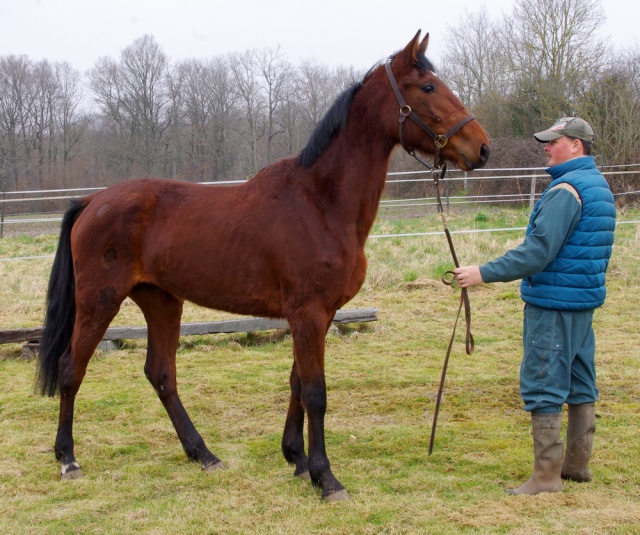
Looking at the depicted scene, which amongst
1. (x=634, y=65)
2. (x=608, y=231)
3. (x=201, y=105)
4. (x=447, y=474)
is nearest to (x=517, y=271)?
(x=608, y=231)

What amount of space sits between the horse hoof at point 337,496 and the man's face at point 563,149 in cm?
224

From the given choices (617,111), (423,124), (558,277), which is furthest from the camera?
(617,111)

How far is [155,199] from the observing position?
13.7 ft

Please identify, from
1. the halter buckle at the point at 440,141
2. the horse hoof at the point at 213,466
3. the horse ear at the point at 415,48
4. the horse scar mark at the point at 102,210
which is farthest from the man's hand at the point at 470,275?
the horse scar mark at the point at 102,210

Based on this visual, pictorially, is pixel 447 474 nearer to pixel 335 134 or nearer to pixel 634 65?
pixel 335 134

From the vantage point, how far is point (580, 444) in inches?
140

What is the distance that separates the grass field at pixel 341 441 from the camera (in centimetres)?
321

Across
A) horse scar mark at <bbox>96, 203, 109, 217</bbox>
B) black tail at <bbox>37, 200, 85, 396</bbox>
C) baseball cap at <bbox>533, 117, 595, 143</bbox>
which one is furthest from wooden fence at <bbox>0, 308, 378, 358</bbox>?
baseball cap at <bbox>533, 117, 595, 143</bbox>

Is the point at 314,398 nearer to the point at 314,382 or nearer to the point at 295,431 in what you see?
the point at 314,382

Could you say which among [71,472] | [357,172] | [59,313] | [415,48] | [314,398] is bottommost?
[71,472]

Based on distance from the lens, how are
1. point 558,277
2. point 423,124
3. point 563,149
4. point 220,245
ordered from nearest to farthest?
1. point 558,277
2. point 563,149
3. point 423,124
4. point 220,245

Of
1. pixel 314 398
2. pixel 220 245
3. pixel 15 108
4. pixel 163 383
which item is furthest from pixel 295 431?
pixel 15 108

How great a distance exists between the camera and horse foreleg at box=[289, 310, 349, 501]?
11.8 feet

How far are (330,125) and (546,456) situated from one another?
90.8 inches
